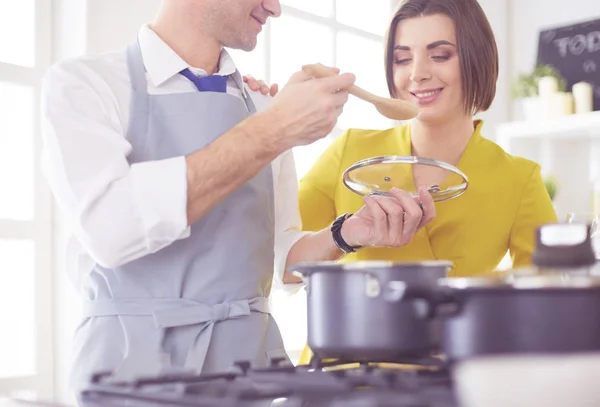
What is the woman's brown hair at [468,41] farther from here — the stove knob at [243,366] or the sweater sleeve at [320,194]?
the stove knob at [243,366]

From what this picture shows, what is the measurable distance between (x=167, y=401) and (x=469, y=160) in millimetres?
1231

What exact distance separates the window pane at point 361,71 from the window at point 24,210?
1393 mm

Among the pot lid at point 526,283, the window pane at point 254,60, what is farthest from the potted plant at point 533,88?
the pot lid at point 526,283

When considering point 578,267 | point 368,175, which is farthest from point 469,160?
point 578,267

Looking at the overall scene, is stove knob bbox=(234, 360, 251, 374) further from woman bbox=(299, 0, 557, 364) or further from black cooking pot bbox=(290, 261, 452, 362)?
woman bbox=(299, 0, 557, 364)

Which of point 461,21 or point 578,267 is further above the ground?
point 461,21

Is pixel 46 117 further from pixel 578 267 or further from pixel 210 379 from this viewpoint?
pixel 578 267

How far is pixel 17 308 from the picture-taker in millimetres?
2076

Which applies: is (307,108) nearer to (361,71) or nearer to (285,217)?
(285,217)

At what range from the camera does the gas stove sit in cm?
71

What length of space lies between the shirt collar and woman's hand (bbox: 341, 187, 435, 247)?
1.34 ft

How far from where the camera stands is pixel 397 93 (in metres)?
1.88

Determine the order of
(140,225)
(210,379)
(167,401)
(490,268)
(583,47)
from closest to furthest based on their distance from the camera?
(167,401)
(210,379)
(140,225)
(490,268)
(583,47)

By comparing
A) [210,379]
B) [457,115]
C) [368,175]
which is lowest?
[210,379]
